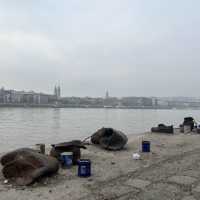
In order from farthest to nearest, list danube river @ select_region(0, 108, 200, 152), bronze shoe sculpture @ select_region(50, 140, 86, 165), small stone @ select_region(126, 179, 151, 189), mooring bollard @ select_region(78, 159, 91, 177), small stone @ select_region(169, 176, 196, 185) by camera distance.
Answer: danube river @ select_region(0, 108, 200, 152), bronze shoe sculpture @ select_region(50, 140, 86, 165), mooring bollard @ select_region(78, 159, 91, 177), small stone @ select_region(169, 176, 196, 185), small stone @ select_region(126, 179, 151, 189)

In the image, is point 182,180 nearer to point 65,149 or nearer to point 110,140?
point 65,149

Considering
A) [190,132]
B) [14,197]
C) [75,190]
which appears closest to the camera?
[14,197]

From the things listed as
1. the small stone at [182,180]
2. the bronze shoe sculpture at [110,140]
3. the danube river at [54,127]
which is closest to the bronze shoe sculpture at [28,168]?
the small stone at [182,180]

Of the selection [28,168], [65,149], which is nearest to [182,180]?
[28,168]

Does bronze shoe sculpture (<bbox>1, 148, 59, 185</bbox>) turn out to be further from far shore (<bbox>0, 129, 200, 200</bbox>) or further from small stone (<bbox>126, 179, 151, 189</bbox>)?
small stone (<bbox>126, 179, 151, 189</bbox>)

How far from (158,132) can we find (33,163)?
16236mm

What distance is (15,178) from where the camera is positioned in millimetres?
7668

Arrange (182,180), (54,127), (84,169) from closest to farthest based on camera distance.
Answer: (182,180) < (84,169) < (54,127)

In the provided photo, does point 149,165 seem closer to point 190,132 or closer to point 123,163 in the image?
point 123,163

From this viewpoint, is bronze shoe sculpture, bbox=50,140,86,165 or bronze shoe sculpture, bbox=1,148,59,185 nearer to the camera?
bronze shoe sculpture, bbox=1,148,59,185

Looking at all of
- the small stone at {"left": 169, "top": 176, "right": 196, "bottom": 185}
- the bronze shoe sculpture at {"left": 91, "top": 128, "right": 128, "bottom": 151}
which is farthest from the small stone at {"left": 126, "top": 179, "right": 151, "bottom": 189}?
the bronze shoe sculpture at {"left": 91, "top": 128, "right": 128, "bottom": 151}

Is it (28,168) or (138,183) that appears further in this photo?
(28,168)

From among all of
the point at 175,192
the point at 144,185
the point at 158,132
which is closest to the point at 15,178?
the point at 144,185

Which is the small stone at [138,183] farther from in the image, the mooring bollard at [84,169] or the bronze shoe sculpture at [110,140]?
the bronze shoe sculpture at [110,140]
